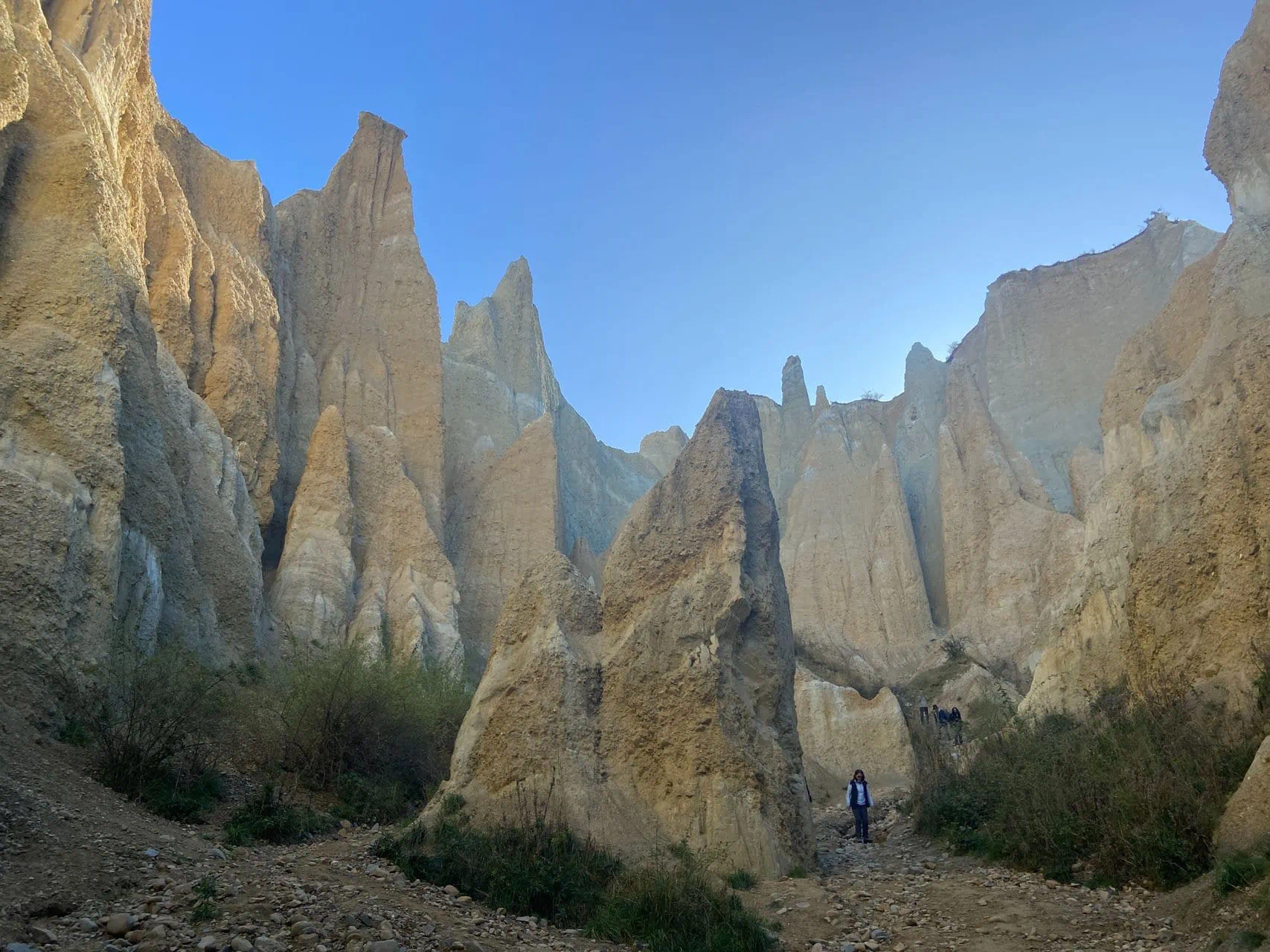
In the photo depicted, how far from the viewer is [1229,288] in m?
21.3

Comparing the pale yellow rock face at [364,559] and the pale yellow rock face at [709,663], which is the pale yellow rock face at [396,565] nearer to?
the pale yellow rock face at [364,559]

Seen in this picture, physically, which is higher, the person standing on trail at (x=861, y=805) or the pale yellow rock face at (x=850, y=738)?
the pale yellow rock face at (x=850, y=738)

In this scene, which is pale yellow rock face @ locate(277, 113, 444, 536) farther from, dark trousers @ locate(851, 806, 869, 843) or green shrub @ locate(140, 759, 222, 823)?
green shrub @ locate(140, 759, 222, 823)

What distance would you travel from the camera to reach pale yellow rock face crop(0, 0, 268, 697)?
527 inches

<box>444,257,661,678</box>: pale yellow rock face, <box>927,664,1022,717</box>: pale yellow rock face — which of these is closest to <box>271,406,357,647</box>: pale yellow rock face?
<box>444,257,661,678</box>: pale yellow rock face

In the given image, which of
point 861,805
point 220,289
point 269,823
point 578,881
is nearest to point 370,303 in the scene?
point 220,289

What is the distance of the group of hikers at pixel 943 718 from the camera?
79.2 feet

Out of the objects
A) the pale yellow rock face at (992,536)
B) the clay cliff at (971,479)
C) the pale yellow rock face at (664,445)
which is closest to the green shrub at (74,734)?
the clay cliff at (971,479)

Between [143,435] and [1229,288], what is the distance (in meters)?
24.3

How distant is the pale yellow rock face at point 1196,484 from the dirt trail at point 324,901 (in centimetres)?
407

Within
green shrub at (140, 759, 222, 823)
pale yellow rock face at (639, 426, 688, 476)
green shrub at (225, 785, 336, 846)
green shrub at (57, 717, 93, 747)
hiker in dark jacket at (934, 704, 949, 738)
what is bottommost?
green shrub at (225, 785, 336, 846)

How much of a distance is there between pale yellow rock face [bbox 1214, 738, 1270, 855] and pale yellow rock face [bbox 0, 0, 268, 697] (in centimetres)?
1378

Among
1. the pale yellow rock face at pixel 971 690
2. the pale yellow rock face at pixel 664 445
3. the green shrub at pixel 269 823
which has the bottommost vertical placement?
the green shrub at pixel 269 823

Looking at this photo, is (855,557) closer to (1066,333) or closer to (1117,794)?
(1066,333)
